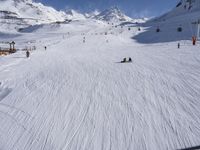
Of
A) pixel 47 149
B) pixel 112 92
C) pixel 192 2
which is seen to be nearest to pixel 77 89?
pixel 112 92

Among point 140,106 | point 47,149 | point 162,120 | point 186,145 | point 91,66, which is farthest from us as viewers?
point 91,66

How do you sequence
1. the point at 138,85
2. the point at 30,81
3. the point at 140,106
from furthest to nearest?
1. the point at 30,81
2. the point at 138,85
3. the point at 140,106

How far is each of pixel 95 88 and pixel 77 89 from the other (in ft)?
3.98

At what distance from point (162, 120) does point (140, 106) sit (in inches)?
67.9

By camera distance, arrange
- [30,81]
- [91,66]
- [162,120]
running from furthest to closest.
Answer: [91,66] < [30,81] < [162,120]

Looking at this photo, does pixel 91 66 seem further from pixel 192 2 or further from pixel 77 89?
pixel 192 2

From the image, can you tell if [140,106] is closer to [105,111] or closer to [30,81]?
[105,111]

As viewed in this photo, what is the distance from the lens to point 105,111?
39.3 feet

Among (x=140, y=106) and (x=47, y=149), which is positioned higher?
(x=140, y=106)

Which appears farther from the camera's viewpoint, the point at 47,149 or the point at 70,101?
the point at 70,101

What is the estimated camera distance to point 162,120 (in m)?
→ 10.5

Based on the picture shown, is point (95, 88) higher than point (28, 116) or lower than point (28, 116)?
higher

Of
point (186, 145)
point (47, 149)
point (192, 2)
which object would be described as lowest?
point (47, 149)

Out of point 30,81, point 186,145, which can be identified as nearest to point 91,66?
point 30,81
